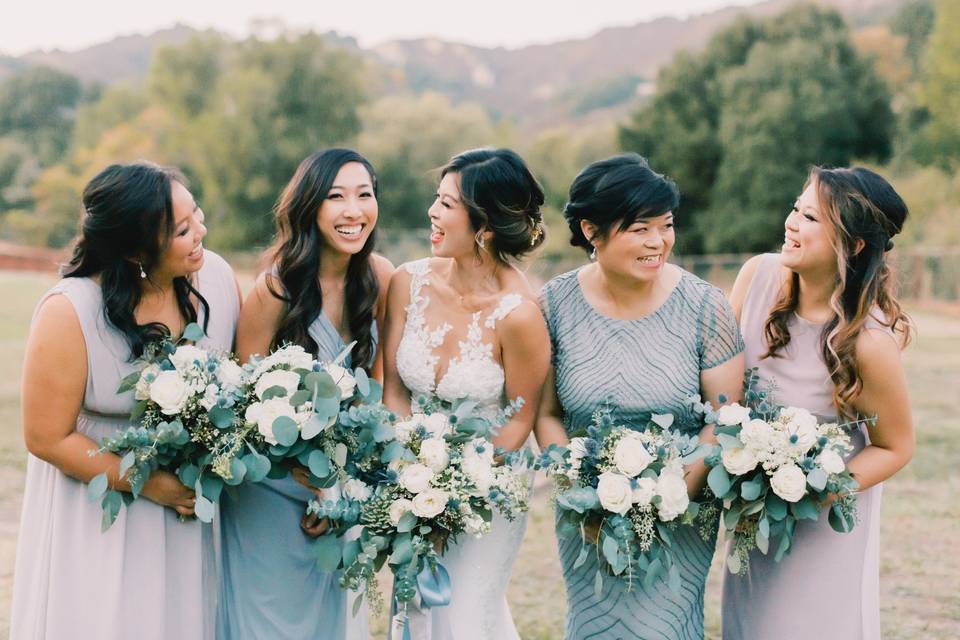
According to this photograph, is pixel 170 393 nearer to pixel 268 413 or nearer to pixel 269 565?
pixel 268 413

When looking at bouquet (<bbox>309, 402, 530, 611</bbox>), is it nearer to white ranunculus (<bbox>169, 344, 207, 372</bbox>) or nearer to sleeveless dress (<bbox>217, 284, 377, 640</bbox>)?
sleeveless dress (<bbox>217, 284, 377, 640</bbox>)

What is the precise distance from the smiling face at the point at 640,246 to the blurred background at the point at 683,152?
917mm

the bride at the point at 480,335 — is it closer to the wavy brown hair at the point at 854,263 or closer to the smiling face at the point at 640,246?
the smiling face at the point at 640,246

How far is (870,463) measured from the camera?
168 inches

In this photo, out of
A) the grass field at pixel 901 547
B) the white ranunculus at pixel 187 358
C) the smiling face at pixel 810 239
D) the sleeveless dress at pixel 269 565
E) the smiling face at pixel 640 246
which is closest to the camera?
the white ranunculus at pixel 187 358

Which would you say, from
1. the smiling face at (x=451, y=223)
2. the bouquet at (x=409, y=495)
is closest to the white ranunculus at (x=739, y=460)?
the bouquet at (x=409, y=495)

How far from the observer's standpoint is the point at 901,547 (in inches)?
338

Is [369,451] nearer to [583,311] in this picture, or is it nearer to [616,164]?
[583,311]

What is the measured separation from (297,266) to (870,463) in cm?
272

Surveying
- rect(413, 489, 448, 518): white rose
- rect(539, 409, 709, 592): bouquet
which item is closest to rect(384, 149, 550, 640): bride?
rect(539, 409, 709, 592): bouquet

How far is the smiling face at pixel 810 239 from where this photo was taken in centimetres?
428

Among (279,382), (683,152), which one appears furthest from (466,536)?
(683,152)

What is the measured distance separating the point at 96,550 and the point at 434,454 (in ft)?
4.97

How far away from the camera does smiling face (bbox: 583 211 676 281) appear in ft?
14.5
